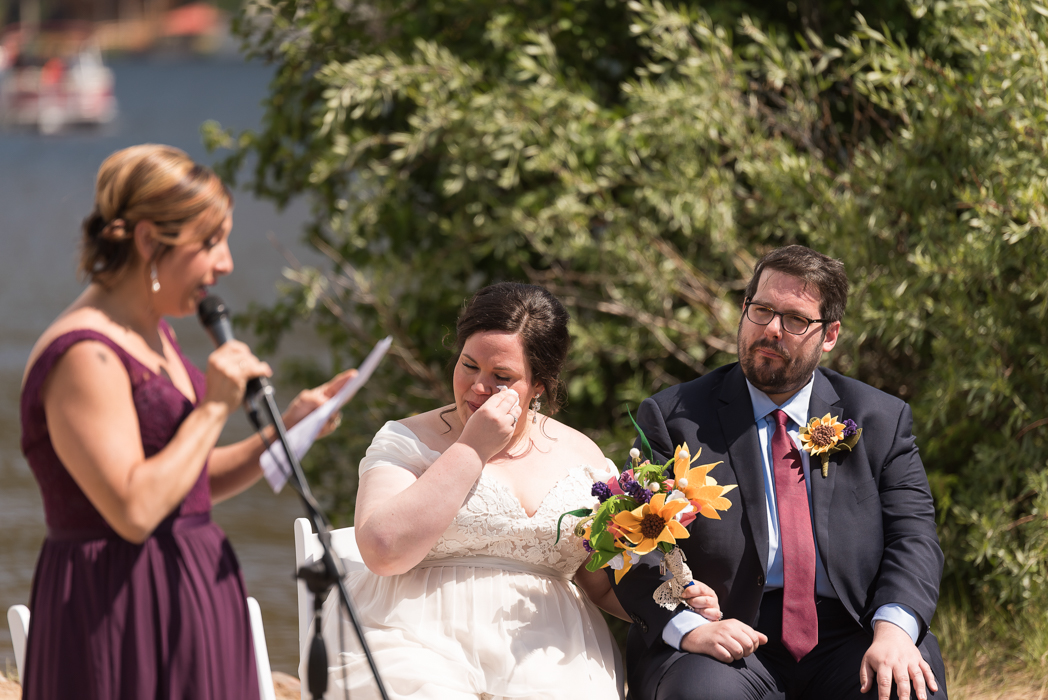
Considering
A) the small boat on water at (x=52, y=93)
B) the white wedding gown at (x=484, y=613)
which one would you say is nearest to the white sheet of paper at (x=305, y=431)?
the white wedding gown at (x=484, y=613)

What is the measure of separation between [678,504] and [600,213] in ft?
8.98

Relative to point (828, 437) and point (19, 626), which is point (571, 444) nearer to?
point (828, 437)

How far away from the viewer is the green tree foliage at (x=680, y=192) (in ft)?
13.0

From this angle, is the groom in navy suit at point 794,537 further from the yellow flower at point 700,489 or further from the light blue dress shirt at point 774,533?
the yellow flower at point 700,489

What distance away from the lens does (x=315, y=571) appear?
1937mm

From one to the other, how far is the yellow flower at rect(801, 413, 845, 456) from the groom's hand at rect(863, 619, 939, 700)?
0.50m

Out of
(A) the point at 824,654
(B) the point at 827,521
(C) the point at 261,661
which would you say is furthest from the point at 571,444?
(C) the point at 261,661

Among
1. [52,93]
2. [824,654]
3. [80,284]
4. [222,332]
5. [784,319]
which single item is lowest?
[52,93]

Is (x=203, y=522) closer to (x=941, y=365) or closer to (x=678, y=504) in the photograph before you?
(x=678, y=504)

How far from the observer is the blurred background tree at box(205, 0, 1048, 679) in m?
3.96

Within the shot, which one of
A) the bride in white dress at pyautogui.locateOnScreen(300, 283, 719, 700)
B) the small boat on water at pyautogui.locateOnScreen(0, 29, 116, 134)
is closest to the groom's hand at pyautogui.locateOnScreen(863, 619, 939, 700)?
the bride in white dress at pyautogui.locateOnScreen(300, 283, 719, 700)

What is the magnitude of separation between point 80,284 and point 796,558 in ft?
18.9

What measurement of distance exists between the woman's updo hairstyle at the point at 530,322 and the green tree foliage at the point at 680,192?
1.31 m

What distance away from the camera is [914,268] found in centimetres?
426
